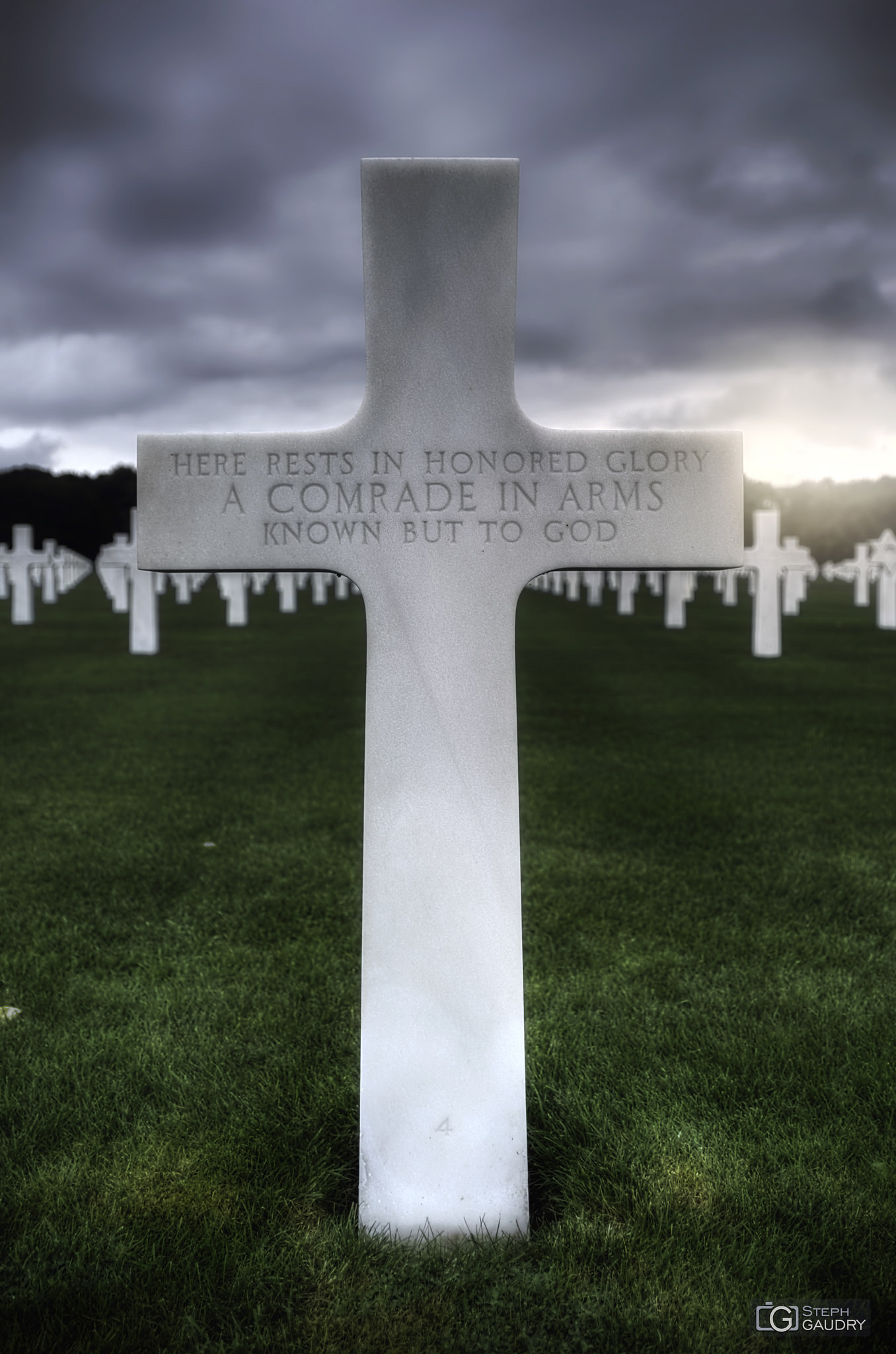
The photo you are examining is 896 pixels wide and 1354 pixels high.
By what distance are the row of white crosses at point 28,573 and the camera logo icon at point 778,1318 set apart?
2410 centimetres

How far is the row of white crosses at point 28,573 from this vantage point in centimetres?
2525

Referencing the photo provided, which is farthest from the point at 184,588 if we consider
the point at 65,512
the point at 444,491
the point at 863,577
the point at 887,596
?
the point at 65,512

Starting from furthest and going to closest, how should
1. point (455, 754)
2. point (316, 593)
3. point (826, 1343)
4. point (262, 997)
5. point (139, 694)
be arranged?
point (316, 593) → point (139, 694) → point (262, 997) → point (455, 754) → point (826, 1343)

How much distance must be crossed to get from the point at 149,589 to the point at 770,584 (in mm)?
A: 9743

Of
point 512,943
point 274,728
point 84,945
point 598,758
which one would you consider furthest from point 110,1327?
point 274,728

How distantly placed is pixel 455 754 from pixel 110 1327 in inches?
56.5

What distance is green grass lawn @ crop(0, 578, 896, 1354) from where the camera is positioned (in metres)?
2.42

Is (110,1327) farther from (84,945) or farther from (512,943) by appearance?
(84,945)

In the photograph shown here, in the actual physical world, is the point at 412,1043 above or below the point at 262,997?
above

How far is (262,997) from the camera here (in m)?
4.06

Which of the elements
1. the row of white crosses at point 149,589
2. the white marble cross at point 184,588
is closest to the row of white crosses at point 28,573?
the row of white crosses at point 149,589

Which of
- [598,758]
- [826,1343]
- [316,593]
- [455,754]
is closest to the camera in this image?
[826,1343]

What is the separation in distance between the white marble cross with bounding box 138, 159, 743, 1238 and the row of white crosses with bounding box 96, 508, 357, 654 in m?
0.26

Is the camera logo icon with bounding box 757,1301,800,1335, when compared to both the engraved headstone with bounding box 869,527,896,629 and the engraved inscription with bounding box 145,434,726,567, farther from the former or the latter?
the engraved headstone with bounding box 869,527,896,629
